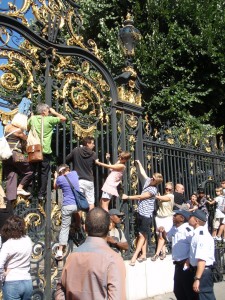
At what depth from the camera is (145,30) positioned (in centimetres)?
1390

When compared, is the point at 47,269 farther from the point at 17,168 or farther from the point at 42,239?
the point at 17,168

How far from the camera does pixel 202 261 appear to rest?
5.09 m

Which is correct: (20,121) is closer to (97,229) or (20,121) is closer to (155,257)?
(97,229)

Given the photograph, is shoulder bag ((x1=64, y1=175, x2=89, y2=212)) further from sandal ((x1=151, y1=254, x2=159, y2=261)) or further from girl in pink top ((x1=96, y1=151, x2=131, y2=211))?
sandal ((x1=151, y1=254, x2=159, y2=261))

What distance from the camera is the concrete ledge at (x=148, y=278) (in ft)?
22.4

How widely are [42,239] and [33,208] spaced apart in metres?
0.54

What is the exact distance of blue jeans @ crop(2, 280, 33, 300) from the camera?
Answer: 14.4 ft

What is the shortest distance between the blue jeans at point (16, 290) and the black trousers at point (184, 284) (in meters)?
2.22

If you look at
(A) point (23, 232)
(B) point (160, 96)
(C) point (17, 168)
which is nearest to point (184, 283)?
(A) point (23, 232)

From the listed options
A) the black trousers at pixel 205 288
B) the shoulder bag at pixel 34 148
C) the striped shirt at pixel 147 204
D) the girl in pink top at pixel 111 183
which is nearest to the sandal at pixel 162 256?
the striped shirt at pixel 147 204

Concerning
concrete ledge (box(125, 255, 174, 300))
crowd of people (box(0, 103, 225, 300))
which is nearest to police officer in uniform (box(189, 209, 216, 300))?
crowd of people (box(0, 103, 225, 300))

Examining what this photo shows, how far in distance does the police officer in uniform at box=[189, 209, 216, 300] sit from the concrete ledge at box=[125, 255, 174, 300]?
166cm

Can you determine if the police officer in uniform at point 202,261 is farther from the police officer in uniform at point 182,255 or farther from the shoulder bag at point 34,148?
the shoulder bag at point 34,148

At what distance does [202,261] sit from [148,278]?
2.31m
